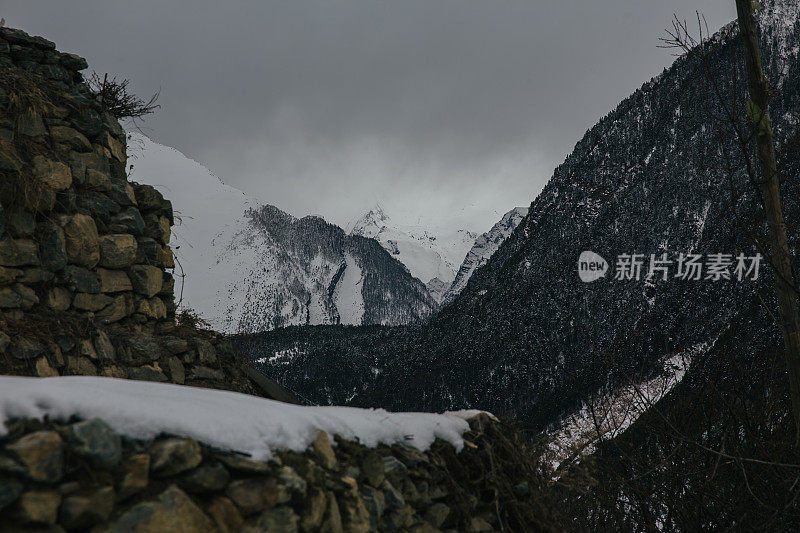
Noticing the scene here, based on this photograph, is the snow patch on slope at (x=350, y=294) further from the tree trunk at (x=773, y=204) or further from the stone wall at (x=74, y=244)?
the tree trunk at (x=773, y=204)

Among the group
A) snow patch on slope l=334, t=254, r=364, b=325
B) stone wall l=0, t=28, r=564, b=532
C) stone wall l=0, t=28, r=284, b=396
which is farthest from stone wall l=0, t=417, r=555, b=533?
snow patch on slope l=334, t=254, r=364, b=325

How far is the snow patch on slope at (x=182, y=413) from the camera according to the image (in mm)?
2170

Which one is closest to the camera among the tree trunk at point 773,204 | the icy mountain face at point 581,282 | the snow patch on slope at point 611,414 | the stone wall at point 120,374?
the stone wall at point 120,374

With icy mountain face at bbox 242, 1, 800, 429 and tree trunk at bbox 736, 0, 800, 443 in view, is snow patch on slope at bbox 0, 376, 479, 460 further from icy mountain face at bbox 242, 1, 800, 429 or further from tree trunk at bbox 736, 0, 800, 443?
icy mountain face at bbox 242, 1, 800, 429

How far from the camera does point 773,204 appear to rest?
4723 mm

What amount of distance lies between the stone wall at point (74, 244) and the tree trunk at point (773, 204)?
→ 20.0 ft

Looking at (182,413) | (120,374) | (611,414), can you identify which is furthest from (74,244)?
(611,414)

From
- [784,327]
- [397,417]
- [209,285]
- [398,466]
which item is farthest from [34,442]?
[209,285]

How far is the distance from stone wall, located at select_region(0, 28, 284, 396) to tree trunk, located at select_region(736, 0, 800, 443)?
20.0 ft

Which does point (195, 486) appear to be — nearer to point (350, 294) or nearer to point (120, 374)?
point (120, 374)

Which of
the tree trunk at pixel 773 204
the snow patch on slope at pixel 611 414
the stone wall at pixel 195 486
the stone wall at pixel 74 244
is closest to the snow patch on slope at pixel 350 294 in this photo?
the snow patch on slope at pixel 611 414

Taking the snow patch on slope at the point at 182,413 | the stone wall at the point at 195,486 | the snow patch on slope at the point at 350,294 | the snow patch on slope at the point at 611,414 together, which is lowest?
the stone wall at the point at 195,486

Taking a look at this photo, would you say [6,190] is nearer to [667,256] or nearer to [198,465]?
[198,465]

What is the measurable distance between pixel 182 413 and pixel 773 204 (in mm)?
4976
